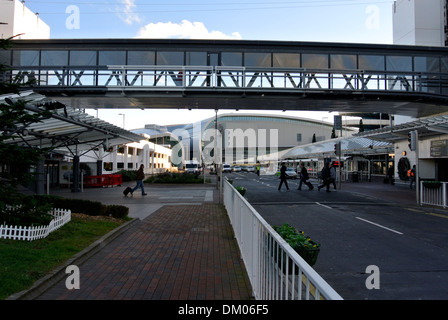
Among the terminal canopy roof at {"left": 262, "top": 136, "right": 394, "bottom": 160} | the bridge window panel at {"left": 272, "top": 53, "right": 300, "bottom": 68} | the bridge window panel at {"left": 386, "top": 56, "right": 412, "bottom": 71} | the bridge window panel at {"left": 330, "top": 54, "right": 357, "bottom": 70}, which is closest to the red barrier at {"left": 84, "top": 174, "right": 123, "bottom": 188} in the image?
the bridge window panel at {"left": 272, "top": 53, "right": 300, "bottom": 68}

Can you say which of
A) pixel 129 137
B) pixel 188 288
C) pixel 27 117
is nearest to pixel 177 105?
pixel 129 137

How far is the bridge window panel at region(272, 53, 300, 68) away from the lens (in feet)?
63.0

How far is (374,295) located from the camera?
490 cm

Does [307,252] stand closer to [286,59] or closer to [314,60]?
[286,59]

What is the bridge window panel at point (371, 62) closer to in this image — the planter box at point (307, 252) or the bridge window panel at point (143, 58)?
the bridge window panel at point (143, 58)

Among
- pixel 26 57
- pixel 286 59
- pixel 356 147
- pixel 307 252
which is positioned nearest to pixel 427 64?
pixel 286 59

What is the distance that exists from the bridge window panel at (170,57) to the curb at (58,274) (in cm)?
1287

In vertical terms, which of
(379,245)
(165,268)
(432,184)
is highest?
(432,184)

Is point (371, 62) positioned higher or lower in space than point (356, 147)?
higher

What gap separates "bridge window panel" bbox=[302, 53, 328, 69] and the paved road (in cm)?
817

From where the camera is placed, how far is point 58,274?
5258 mm

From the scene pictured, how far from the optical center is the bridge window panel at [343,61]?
19.3 metres

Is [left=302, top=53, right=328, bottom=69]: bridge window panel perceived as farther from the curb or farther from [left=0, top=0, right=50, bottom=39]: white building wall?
[left=0, top=0, right=50, bottom=39]: white building wall

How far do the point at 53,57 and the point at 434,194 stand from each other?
21.0 m
